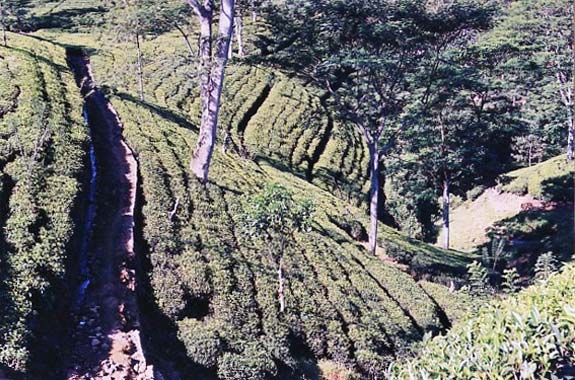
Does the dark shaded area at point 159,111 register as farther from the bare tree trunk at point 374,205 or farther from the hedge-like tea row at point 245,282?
the bare tree trunk at point 374,205

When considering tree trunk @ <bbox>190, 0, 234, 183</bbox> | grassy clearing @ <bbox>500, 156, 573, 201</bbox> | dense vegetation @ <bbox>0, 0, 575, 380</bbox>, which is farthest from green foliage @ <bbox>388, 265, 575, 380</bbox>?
grassy clearing @ <bbox>500, 156, 573, 201</bbox>

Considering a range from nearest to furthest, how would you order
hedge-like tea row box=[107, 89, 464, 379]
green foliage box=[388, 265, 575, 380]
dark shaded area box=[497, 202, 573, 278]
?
green foliage box=[388, 265, 575, 380] → hedge-like tea row box=[107, 89, 464, 379] → dark shaded area box=[497, 202, 573, 278]

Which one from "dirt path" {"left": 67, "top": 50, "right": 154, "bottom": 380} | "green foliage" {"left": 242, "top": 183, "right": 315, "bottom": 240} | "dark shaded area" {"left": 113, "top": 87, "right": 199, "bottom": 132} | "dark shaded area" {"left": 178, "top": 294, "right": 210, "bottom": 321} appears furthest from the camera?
"dark shaded area" {"left": 113, "top": 87, "right": 199, "bottom": 132}

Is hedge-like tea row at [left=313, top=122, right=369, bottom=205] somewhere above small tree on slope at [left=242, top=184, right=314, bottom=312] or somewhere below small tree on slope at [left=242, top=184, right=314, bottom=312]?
below

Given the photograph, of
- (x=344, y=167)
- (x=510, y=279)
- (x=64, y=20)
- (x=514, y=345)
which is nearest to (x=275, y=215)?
(x=510, y=279)

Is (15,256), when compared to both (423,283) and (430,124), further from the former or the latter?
(430,124)

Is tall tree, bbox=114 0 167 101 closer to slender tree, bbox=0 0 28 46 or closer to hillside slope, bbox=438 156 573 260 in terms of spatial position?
slender tree, bbox=0 0 28 46

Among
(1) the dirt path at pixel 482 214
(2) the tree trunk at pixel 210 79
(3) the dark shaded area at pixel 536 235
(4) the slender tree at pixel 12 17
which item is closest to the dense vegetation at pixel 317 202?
(3) the dark shaded area at pixel 536 235
